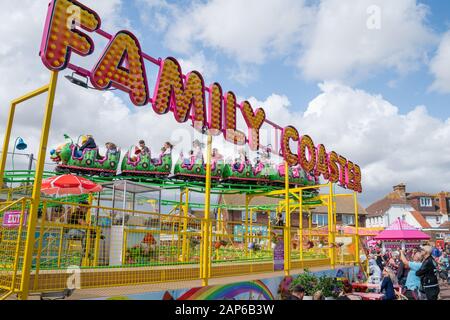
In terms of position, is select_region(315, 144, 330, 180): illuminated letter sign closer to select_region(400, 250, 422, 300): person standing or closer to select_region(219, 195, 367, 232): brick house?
select_region(400, 250, 422, 300): person standing

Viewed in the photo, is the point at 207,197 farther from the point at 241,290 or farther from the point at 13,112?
the point at 13,112

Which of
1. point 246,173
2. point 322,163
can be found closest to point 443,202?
point 322,163

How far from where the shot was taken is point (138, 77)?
774 centimetres

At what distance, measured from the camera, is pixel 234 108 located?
10.6 meters

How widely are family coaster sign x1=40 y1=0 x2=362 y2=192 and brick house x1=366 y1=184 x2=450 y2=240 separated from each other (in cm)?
5152

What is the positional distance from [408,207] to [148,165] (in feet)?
177

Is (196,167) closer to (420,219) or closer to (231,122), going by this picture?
(231,122)

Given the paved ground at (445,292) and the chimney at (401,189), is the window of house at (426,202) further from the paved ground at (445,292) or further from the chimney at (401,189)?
the paved ground at (445,292)

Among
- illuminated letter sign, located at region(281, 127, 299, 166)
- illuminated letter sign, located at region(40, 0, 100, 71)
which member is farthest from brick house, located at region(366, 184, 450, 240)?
illuminated letter sign, located at region(40, 0, 100, 71)

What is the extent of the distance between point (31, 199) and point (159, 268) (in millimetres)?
3293

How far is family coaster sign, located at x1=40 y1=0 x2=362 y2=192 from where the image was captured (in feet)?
20.2
